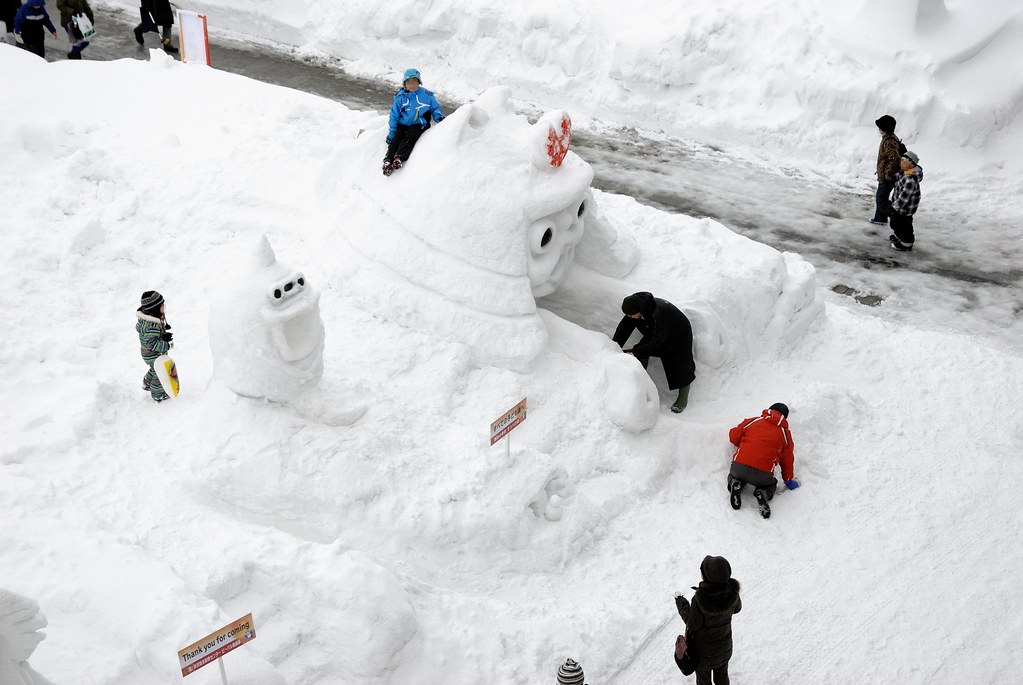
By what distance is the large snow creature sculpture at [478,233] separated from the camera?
21.1 feet

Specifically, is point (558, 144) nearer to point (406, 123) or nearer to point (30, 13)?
point (406, 123)

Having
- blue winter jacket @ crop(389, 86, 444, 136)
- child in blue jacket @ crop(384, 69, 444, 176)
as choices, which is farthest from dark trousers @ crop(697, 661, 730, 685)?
blue winter jacket @ crop(389, 86, 444, 136)

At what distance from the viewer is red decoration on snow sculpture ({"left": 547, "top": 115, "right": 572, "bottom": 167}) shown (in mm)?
6453

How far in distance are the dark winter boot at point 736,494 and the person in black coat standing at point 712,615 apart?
156 cm

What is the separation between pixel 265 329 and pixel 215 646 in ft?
6.03

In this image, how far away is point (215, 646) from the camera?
4059mm

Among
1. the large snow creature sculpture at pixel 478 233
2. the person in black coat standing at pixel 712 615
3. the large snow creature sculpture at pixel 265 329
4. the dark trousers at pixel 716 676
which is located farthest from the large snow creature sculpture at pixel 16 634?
the large snow creature sculpture at pixel 478 233

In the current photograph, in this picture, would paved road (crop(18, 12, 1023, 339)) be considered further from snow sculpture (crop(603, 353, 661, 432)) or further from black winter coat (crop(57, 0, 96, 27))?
snow sculpture (crop(603, 353, 661, 432))

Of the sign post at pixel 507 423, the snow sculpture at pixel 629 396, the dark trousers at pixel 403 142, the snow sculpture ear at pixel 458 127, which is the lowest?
the snow sculpture at pixel 629 396

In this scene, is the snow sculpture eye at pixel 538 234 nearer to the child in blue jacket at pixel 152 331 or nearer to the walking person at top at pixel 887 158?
the child in blue jacket at pixel 152 331

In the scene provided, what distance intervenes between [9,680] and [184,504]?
203 centimetres

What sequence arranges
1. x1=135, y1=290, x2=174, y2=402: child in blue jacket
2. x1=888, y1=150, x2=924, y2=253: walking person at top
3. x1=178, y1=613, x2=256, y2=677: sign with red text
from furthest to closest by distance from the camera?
x1=888, y1=150, x2=924, y2=253: walking person at top, x1=135, y1=290, x2=174, y2=402: child in blue jacket, x1=178, y1=613, x2=256, y2=677: sign with red text

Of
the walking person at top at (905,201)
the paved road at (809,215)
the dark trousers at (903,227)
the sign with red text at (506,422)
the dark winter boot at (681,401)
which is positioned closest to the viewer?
the sign with red text at (506,422)

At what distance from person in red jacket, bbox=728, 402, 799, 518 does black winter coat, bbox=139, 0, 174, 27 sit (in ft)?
36.9
